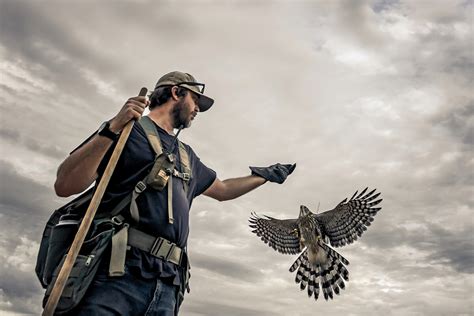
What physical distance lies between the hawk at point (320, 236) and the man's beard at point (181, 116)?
344 inches

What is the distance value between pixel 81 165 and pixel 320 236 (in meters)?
10.2

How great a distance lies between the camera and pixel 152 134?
13.0ft

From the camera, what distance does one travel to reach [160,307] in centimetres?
349

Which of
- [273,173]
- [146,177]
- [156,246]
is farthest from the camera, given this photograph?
[273,173]

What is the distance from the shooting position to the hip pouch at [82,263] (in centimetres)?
323

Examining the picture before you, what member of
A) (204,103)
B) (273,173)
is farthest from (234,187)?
(204,103)

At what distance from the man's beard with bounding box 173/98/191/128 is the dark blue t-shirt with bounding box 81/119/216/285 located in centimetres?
35

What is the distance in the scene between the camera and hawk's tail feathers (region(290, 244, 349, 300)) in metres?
12.7

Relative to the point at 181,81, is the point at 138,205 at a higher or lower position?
lower

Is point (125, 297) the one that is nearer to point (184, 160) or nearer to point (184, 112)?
point (184, 160)

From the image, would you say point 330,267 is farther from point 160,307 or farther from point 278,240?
point 160,307

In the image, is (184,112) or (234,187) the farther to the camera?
(234,187)

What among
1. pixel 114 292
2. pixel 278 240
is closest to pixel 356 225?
pixel 278 240

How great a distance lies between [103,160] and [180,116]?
0.89 meters
